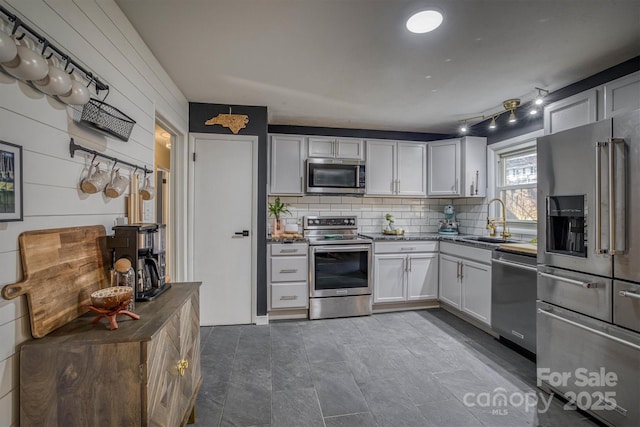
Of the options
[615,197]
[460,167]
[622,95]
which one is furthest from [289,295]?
[622,95]

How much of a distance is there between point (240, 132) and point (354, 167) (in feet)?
4.78

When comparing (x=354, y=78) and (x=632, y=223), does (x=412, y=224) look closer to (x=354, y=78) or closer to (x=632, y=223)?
(x=354, y=78)

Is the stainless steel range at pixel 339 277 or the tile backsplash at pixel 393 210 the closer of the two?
the stainless steel range at pixel 339 277

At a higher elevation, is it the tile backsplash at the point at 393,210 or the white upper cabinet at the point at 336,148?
the white upper cabinet at the point at 336,148

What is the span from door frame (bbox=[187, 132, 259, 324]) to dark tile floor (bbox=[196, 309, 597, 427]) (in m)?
0.52

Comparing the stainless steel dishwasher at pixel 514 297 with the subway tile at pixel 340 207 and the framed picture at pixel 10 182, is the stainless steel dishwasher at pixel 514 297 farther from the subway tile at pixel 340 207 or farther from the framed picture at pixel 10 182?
the framed picture at pixel 10 182

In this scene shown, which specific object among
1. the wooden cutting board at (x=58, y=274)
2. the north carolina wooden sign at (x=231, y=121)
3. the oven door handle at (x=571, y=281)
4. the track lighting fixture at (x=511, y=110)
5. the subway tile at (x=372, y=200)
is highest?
the track lighting fixture at (x=511, y=110)

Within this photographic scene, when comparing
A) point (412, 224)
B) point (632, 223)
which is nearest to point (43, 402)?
point (632, 223)

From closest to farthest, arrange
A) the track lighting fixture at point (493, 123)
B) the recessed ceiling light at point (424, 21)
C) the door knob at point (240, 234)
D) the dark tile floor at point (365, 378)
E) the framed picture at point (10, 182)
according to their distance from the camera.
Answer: the framed picture at point (10, 182) < the recessed ceiling light at point (424, 21) < the dark tile floor at point (365, 378) < the door knob at point (240, 234) < the track lighting fixture at point (493, 123)

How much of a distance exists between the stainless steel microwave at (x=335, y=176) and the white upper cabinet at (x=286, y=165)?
128 mm

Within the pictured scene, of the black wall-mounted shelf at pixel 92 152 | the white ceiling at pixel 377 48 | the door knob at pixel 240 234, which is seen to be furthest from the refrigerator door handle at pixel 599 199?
the door knob at pixel 240 234

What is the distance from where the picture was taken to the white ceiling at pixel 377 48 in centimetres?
159

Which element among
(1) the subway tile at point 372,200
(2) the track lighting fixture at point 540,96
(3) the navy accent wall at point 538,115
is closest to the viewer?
(3) the navy accent wall at point 538,115

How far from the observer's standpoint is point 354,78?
2432mm
